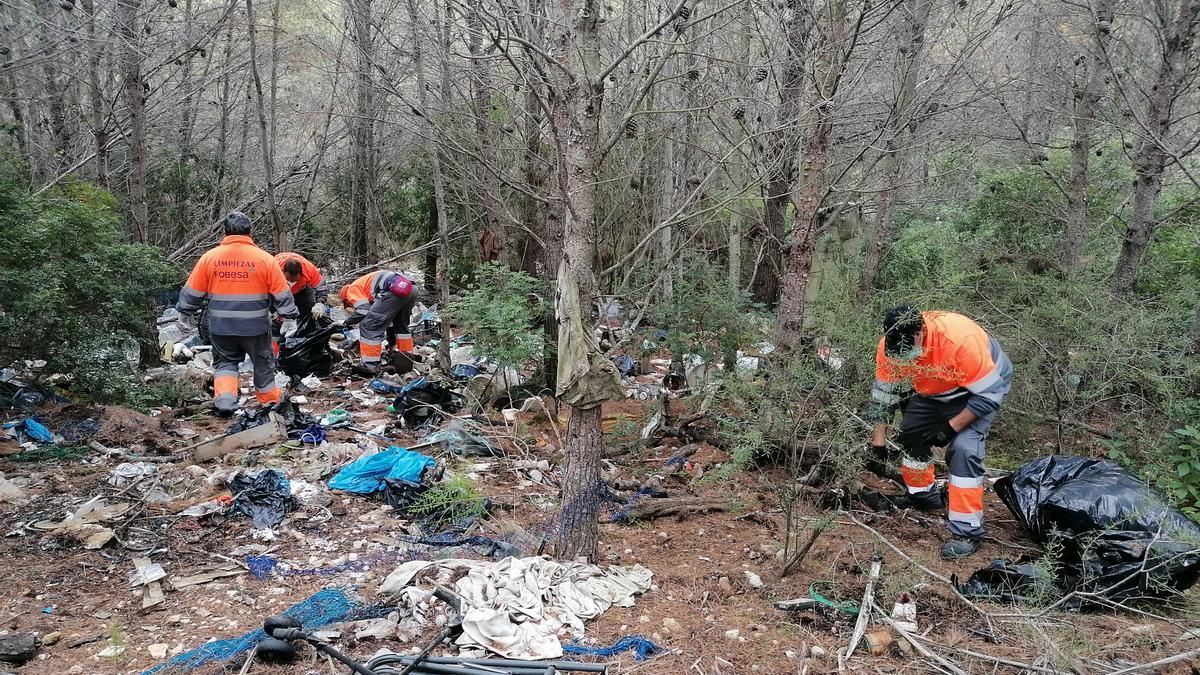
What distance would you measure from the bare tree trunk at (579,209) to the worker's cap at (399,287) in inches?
162

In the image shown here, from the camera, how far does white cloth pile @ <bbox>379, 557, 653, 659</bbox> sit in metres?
Result: 3.17

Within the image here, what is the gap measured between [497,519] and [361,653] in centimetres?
152

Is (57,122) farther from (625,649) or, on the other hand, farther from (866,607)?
(866,607)

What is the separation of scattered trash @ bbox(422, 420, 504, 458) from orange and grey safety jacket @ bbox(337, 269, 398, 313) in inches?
91.2

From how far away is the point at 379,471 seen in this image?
16.6 ft

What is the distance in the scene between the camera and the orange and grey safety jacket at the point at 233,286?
19.8 feet

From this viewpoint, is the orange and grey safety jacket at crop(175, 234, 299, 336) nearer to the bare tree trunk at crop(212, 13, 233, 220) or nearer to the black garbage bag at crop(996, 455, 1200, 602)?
the black garbage bag at crop(996, 455, 1200, 602)

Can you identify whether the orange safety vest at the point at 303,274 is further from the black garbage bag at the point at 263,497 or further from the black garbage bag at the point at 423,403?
the black garbage bag at the point at 263,497

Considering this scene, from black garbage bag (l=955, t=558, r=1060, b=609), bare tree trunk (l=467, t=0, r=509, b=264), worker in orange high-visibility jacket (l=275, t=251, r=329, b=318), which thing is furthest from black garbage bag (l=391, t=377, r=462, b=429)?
black garbage bag (l=955, t=558, r=1060, b=609)

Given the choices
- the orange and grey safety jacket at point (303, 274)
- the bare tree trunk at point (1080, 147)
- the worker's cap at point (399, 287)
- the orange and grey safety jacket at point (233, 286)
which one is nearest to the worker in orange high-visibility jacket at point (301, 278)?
the orange and grey safety jacket at point (303, 274)

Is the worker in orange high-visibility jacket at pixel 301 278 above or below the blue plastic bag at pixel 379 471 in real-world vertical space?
above

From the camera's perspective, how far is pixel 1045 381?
5.63m

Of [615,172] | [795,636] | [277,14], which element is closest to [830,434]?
[795,636]

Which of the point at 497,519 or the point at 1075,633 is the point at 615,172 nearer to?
the point at 497,519
